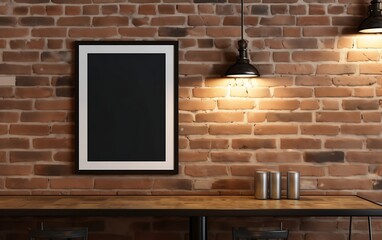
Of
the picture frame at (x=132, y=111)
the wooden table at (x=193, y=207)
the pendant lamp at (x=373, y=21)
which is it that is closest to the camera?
the wooden table at (x=193, y=207)

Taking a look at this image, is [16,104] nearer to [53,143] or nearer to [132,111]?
[53,143]

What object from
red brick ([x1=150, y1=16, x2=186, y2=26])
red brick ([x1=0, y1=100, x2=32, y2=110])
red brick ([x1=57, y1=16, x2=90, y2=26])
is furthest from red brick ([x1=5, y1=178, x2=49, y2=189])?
red brick ([x1=150, y1=16, x2=186, y2=26])

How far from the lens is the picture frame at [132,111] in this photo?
11.1 feet

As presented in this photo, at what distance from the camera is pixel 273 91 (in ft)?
11.2

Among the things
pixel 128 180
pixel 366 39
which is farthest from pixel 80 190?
pixel 366 39

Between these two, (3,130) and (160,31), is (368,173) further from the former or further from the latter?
(3,130)

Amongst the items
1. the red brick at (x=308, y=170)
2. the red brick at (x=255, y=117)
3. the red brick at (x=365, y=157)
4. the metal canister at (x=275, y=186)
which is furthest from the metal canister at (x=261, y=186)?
the red brick at (x=365, y=157)

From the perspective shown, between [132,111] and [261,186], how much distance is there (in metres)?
0.97

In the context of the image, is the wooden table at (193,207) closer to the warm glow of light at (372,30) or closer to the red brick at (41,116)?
the red brick at (41,116)

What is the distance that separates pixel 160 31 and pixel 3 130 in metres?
1.23

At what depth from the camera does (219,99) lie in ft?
11.2

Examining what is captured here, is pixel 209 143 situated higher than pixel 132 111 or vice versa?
pixel 132 111

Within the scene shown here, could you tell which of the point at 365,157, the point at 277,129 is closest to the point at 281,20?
the point at 277,129

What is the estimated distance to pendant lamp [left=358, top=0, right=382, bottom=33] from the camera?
316 cm
